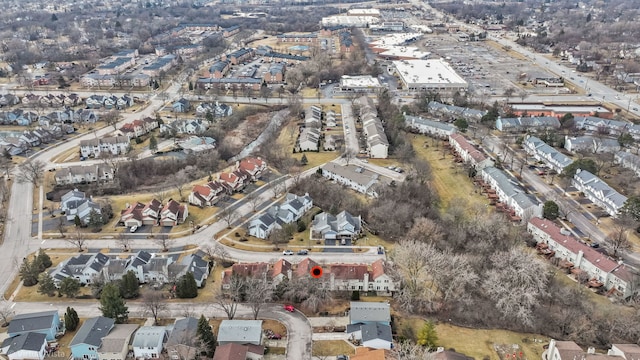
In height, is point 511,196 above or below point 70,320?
above

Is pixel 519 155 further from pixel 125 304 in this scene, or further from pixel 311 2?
pixel 311 2

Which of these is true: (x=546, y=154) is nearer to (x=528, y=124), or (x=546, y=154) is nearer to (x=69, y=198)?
(x=528, y=124)

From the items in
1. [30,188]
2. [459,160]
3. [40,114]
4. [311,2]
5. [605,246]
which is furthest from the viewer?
[311,2]

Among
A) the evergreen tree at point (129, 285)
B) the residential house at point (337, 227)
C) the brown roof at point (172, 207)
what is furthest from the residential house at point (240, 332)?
the brown roof at point (172, 207)

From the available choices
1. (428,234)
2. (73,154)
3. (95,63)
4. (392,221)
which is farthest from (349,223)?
(95,63)

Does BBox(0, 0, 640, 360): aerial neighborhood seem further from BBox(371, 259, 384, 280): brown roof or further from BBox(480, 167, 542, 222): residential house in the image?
BBox(371, 259, 384, 280): brown roof

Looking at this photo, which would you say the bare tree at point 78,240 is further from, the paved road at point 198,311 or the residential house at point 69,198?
the paved road at point 198,311

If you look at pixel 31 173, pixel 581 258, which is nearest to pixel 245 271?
pixel 581 258
